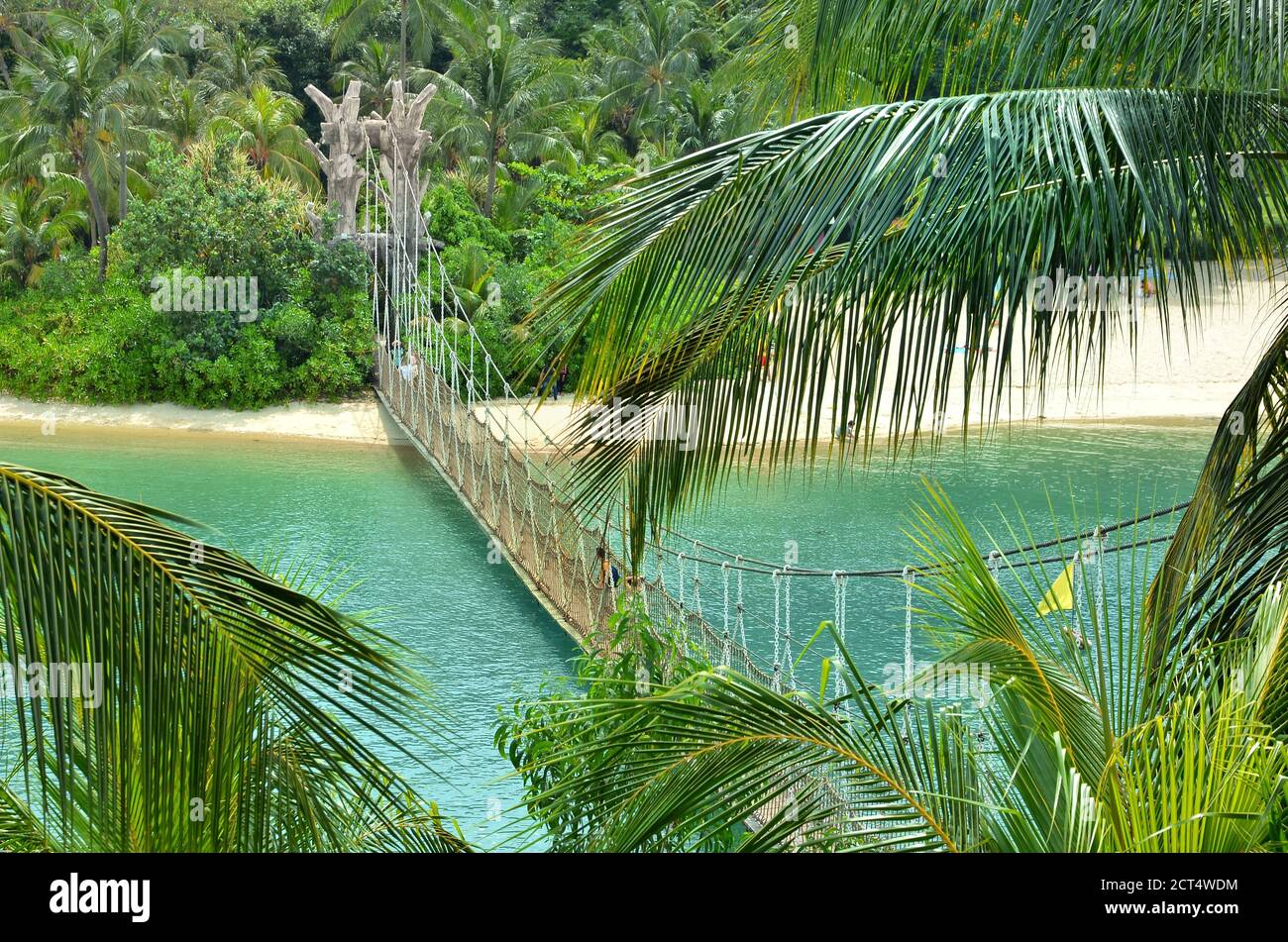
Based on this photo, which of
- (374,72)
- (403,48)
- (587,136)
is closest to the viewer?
(403,48)

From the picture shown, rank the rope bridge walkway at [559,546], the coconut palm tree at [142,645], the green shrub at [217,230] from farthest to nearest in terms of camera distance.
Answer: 1. the green shrub at [217,230]
2. the rope bridge walkway at [559,546]
3. the coconut palm tree at [142,645]

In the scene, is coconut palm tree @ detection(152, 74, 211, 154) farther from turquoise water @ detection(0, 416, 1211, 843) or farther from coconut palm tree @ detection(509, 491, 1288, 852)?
coconut palm tree @ detection(509, 491, 1288, 852)

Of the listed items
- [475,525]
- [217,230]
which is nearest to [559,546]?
[475,525]

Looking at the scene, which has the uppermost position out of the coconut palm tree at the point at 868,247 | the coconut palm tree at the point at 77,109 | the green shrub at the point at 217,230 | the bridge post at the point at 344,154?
the coconut palm tree at the point at 77,109

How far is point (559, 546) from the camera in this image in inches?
247

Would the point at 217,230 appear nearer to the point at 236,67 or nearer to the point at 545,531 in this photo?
the point at 236,67

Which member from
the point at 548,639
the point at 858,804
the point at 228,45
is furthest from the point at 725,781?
the point at 228,45

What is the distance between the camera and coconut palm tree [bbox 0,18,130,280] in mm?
15875

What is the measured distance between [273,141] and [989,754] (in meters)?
18.9

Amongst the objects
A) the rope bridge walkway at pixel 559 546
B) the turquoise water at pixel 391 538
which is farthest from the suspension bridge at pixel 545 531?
the turquoise water at pixel 391 538

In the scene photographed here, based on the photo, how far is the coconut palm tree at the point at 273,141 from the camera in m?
18.5

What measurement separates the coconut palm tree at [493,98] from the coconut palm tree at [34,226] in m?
5.43

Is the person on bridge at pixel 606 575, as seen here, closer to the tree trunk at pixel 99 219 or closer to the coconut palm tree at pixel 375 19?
the tree trunk at pixel 99 219
